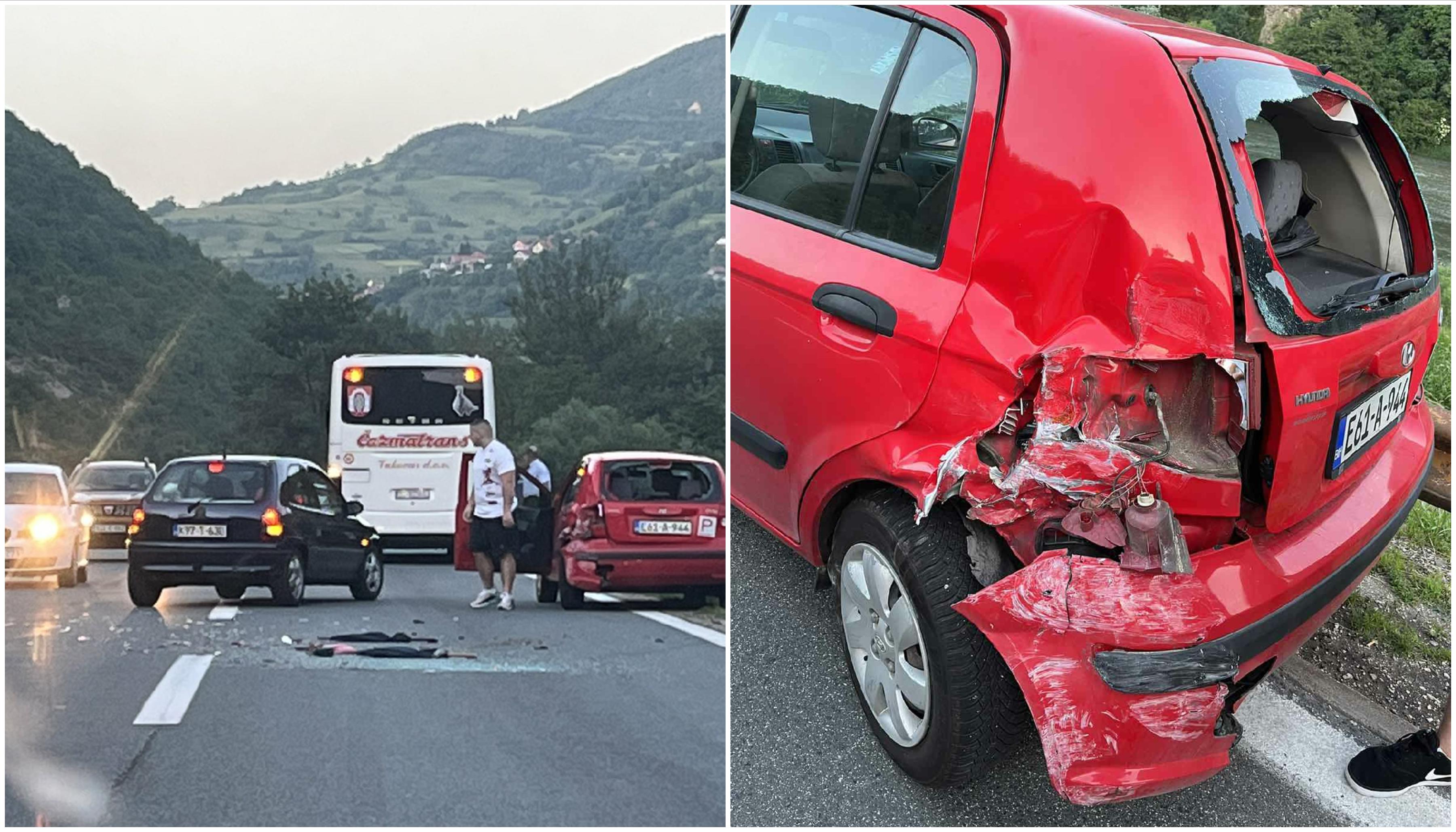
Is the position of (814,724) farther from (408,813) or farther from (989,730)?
A: (408,813)

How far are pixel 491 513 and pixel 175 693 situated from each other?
670 mm

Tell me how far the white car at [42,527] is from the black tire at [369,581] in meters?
0.51

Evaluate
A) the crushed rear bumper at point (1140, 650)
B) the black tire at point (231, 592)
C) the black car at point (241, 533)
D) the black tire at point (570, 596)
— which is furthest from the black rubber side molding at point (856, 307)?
the black tire at point (231, 592)

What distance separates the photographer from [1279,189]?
197 centimetres

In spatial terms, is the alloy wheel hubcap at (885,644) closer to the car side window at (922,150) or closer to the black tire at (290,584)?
the car side window at (922,150)

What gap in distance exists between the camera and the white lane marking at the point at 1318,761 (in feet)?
7.02

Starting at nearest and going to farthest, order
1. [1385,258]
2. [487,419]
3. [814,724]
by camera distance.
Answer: [487,419], [1385,258], [814,724]

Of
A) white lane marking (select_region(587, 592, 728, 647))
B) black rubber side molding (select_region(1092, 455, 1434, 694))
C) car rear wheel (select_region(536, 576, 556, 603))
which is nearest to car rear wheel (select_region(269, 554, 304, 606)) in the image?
car rear wheel (select_region(536, 576, 556, 603))

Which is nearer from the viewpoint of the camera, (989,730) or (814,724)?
(989,730)

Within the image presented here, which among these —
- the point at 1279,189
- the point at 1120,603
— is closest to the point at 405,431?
the point at 1120,603

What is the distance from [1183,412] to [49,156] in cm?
215

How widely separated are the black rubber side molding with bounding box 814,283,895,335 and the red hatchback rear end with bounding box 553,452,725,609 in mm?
401

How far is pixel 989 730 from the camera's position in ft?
6.07

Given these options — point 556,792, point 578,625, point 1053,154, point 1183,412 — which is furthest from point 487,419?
point 1183,412
